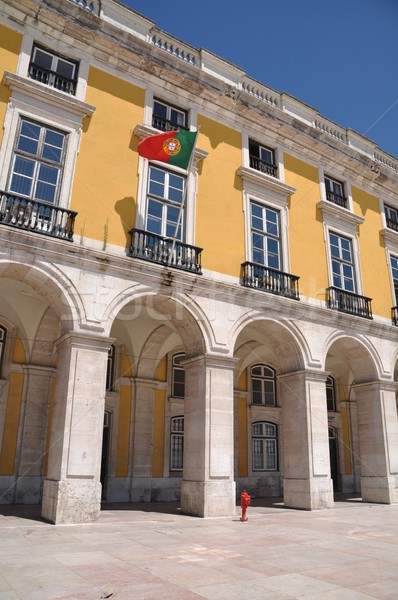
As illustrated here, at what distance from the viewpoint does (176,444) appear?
723 inches

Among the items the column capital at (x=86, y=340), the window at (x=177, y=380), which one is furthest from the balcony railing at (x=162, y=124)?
the window at (x=177, y=380)

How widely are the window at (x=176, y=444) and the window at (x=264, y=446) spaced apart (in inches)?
146

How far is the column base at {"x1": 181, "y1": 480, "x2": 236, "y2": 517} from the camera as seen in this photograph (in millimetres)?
12273

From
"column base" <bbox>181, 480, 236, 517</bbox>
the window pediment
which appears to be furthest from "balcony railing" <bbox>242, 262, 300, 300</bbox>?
"column base" <bbox>181, 480, 236, 517</bbox>

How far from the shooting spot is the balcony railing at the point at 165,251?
13219 millimetres

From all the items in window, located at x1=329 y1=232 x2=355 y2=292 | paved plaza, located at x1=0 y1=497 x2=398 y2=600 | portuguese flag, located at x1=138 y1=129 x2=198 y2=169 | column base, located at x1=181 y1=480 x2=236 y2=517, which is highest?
portuguese flag, located at x1=138 y1=129 x2=198 y2=169

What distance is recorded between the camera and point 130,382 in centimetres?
1756

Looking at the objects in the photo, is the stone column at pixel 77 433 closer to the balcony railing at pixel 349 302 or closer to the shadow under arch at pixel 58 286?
the shadow under arch at pixel 58 286

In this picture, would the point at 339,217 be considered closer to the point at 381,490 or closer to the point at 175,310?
the point at 175,310

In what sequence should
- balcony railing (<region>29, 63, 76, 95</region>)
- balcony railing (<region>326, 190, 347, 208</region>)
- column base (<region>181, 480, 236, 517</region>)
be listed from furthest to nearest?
balcony railing (<region>326, 190, 347, 208</region>), balcony railing (<region>29, 63, 76, 95</region>), column base (<region>181, 480, 236, 517</region>)

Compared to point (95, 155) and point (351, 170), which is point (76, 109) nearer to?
point (95, 155)

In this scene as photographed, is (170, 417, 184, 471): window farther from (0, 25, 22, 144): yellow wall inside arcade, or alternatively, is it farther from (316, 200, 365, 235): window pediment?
(0, 25, 22, 144): yellow wall inside arcade

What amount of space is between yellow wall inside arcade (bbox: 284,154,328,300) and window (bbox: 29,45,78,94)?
8.23 metres

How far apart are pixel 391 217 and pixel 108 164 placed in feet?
45.4
